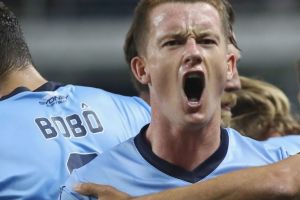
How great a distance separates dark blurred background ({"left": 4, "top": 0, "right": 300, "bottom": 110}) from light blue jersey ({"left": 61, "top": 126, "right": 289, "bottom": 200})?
23.1 ft

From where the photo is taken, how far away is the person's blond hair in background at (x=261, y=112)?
480cm

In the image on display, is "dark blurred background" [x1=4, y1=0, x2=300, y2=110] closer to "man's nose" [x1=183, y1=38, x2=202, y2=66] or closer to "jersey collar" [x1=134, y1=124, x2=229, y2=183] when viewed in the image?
"jersey collar" [x1=134, y1=124, x2=229, y2=183]

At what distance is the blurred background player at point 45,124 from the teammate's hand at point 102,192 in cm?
52

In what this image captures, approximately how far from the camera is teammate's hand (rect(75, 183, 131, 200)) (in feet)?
8.57

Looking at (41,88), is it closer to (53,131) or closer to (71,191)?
(53,131)

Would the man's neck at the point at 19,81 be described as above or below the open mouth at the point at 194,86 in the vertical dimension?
below

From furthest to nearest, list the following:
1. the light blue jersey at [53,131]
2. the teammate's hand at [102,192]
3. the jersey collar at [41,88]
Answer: the jersey collar at [41,88] → the light blue jersey at [53,131] → the teammate's hand at [102,192]

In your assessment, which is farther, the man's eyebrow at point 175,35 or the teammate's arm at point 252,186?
the man's eyebrow at point 175,35

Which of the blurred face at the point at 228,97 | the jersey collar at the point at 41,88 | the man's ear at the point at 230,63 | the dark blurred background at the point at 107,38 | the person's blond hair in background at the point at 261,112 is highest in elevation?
the man's ear at the point at 230,63

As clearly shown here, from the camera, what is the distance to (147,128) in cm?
284

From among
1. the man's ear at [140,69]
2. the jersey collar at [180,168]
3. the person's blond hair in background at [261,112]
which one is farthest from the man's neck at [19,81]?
the person's blond hair in background at [261,112]

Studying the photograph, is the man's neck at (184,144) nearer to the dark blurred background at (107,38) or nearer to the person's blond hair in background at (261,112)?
the person's blond hair in background at (261,112)

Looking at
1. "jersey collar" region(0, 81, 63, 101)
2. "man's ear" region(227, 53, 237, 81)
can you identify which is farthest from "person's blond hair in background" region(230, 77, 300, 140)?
"man's ear" region(227, 53, 237, 81)

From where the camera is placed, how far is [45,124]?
3.29 m
